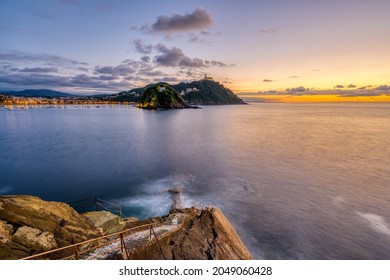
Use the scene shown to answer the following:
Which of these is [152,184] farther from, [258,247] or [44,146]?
[44,146]

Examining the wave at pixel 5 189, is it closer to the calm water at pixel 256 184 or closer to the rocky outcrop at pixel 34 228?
the calm water at pixel 256 184

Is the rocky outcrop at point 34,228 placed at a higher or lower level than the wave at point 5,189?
higher

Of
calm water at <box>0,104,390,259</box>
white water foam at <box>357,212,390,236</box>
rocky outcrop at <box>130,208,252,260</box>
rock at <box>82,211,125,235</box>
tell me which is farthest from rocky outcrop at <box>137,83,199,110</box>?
rocky outcrop at <box>130,208,252,260</box>

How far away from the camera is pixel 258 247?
12930 millimetres

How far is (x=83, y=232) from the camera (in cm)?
984

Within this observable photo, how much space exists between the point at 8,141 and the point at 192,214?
52463 mm

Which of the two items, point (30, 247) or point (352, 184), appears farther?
point (352, 184)

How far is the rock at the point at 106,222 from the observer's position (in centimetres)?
1120

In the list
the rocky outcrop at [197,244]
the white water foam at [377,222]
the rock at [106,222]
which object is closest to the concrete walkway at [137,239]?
the rocky outcrop at [197,244]

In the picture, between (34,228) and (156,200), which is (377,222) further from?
(34,228)

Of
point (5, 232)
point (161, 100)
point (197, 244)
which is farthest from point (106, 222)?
point (161, 100)

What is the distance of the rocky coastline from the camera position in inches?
319
